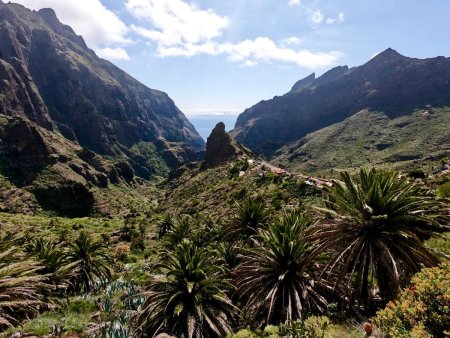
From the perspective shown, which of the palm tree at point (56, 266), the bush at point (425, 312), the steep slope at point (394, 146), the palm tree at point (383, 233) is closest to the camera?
the bush at point (425, 312)

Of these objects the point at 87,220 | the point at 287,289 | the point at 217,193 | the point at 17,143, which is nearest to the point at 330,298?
the point at 287,289

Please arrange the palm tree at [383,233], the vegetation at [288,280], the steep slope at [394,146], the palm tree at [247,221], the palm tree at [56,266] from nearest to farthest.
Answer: the palm tree at [383,233] → the vegetation at [288,280] → the palm tree at [247,221] → the palm tree at [56,266] → the steep slope at [394,146]

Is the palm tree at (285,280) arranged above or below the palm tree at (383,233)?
below

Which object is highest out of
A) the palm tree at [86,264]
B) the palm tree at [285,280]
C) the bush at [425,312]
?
the bush at [425,312]

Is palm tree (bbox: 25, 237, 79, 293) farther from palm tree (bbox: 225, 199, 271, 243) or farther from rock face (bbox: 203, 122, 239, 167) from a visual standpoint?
rock face (bbox: 203, 122, 239, 167)

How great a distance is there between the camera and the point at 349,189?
15.6 metres

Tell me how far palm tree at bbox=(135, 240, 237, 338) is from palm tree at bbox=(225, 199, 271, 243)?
24.5ft

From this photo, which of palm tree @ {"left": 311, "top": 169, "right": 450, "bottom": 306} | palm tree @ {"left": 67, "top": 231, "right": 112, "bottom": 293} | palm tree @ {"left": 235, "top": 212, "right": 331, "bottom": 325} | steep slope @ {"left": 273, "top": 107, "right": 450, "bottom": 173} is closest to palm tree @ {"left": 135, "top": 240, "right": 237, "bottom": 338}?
palm tree @ {"left": 235, "top": 212, "right": 331, "bottom": 325}

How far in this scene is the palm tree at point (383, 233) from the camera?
1392cm

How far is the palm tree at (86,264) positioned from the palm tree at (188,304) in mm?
14231

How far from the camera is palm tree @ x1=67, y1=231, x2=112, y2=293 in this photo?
33.8m

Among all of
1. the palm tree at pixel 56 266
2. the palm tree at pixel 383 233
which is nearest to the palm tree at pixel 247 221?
the palm tree at pixel 383 233

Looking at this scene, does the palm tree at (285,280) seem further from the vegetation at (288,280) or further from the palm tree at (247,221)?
the palm tree at (247,221)

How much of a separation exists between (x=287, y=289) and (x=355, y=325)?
14.4 feet
